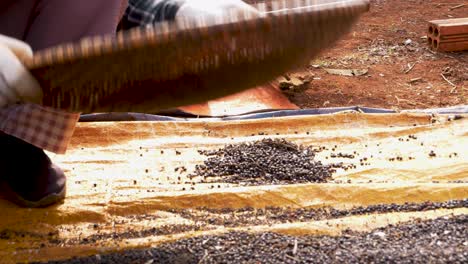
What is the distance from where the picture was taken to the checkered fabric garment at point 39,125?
7.98 ft

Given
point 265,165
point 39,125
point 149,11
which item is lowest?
point 265,165

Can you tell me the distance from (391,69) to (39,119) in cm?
388

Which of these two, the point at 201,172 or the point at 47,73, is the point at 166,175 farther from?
the point at 47,73

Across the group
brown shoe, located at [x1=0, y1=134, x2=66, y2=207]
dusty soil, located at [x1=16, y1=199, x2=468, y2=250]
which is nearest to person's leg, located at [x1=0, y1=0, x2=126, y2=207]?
brown shoe, located at [x1=0, y1=134, x2=66, y2=207]

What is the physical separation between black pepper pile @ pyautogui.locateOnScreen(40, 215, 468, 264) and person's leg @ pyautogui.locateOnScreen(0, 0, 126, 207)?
19.7 inches

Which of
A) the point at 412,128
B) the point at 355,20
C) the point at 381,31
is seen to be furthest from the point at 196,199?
the point at 381,31

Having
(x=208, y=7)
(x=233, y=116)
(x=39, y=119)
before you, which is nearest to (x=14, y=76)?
(x=39, y=119)

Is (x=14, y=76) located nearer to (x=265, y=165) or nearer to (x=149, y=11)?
(x=149, y=11)

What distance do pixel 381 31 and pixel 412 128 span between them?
3.60 metres

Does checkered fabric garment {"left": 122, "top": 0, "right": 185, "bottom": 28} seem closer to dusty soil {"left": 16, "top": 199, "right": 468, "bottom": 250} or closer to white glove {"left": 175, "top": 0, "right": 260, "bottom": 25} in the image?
white glove {"left": 175, "top": 0, "right": 260, "bottom": 25}

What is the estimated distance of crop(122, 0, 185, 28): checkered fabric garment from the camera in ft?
8.57

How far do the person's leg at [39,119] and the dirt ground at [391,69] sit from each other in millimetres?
2221

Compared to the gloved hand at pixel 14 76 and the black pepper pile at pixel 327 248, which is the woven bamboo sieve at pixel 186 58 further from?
the black pepper pile at pixel 327 248

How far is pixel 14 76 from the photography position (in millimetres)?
1849
